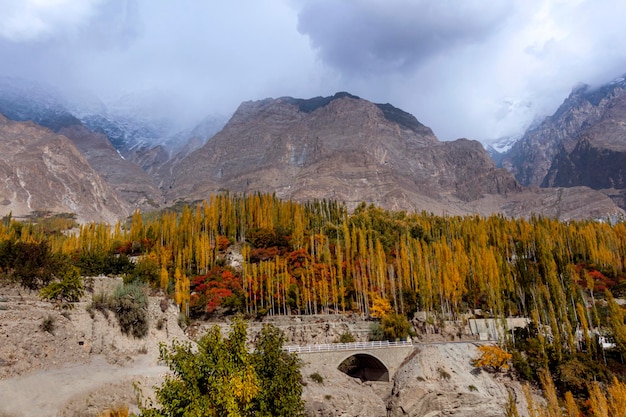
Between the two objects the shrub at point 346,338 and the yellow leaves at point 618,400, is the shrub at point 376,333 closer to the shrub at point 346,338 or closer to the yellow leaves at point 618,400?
the shrub at point 346,338

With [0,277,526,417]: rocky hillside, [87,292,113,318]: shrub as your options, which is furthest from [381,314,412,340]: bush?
[87,292,113,318]: shrub

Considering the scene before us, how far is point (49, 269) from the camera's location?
92.7 feet

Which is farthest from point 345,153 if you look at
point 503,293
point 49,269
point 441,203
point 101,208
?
point 49,269

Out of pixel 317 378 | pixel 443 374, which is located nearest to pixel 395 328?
pixel 443 374

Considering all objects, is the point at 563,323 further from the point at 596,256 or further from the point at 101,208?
the point at 101,208

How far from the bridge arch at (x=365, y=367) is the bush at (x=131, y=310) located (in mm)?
16825

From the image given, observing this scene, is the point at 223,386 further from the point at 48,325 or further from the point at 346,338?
the point at 346,338

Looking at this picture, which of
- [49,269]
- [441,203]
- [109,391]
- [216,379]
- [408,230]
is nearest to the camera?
[216,379]

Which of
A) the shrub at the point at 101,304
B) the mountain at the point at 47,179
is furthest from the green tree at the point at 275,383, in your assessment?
the mountain at the point at 47,179

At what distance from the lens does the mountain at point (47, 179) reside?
141 meters

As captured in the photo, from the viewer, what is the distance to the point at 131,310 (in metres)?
27.8

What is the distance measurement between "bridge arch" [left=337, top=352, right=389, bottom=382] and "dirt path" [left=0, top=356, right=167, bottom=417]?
20.1 meters

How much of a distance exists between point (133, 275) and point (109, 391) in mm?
21086

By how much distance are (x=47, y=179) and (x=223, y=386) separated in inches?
6672
